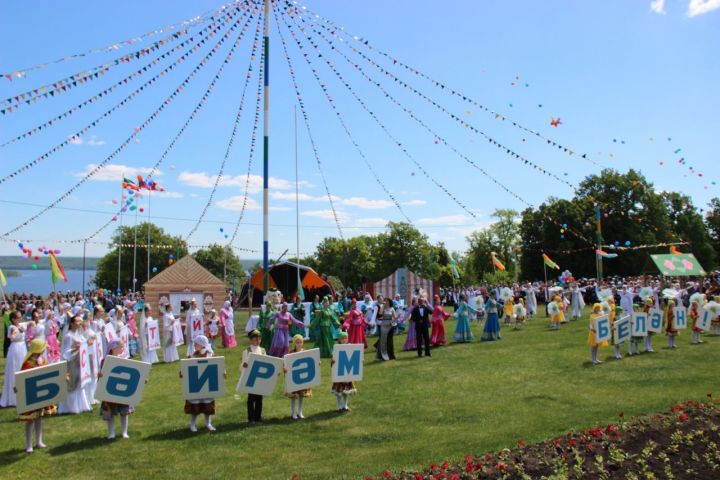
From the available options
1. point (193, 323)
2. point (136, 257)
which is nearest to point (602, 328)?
point (193, 323)

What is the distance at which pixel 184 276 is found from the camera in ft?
120

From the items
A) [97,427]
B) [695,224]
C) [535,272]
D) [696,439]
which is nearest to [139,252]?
[535,272]

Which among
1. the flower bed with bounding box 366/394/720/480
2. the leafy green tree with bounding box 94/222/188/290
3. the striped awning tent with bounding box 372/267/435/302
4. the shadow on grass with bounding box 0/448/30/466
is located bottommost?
the shadow on grass with bounding box 0/448/30/466

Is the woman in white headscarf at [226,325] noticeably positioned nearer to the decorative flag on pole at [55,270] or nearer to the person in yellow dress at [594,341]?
the decorative flag on pole at [55,270]

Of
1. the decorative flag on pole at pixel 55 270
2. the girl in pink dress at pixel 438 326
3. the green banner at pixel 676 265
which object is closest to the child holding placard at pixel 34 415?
the girl in pink dress at pixel 438 326

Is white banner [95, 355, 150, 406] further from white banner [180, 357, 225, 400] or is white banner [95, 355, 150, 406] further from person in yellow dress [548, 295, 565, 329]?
person in yellow dress [548, 295, 565, 329]

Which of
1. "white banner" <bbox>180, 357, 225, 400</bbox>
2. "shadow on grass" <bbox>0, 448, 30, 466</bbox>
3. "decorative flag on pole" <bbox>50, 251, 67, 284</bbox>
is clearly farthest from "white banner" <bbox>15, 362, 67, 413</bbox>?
"decorative flag on pole" <bbox>50, 251, 67, 284</bbox>

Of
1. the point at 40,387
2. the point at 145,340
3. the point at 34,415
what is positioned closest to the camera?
the point at 40,387

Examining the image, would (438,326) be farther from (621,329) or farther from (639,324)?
(639,324)

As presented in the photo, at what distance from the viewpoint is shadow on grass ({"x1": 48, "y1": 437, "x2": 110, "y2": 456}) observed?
987cm

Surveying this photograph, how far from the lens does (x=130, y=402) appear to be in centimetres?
1028

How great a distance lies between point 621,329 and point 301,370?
406 inches

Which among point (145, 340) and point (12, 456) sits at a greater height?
point (145, 340)

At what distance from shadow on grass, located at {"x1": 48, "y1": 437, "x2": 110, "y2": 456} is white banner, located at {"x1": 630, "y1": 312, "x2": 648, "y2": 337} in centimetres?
1416
